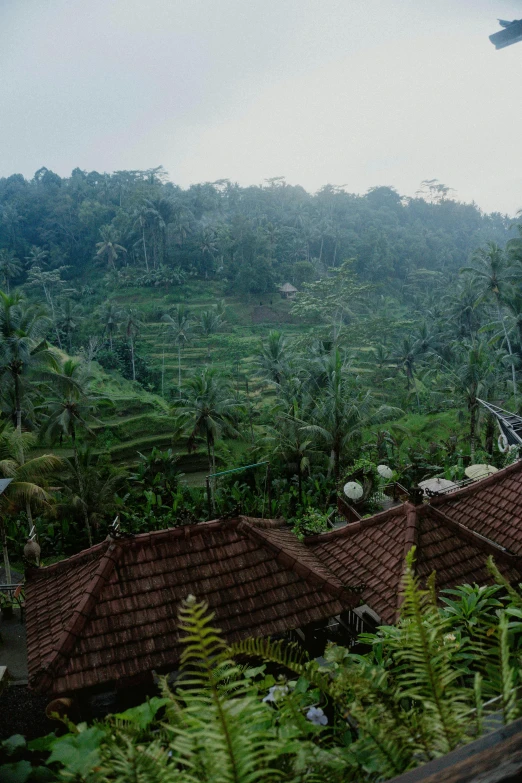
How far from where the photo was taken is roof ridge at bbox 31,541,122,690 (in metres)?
5.51

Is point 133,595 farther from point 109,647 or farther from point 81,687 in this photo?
point 81,687

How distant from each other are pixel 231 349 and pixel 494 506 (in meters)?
30.9

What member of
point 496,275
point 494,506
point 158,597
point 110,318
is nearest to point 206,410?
point 494,506

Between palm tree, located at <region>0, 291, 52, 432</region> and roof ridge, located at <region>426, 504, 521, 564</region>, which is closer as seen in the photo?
roof ridge, located at <region>426, 504, 521, 564</region>

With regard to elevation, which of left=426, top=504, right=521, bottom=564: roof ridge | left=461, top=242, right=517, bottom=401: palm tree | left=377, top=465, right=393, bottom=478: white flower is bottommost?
left=377, top=465, right=393, bottom=478: white flower

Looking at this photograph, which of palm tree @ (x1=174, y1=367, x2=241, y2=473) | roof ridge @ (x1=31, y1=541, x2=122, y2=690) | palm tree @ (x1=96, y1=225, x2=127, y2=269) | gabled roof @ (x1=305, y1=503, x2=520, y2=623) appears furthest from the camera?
palm tree @ (x1=96, y1=225, x2=127, y2=269)

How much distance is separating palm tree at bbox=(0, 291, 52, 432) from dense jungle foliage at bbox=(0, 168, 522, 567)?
0.06 metres

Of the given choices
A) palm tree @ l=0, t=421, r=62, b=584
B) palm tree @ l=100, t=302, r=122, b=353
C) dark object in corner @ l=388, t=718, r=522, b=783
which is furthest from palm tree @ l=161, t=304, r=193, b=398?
dark object in corner @ l=388, t=718, r=522, b=783

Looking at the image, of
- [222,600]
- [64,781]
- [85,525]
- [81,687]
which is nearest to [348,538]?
[222,600]

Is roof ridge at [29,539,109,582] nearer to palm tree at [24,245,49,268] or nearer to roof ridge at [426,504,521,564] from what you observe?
roof ridge at [426,504,521,564]

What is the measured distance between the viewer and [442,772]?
0.93 meters

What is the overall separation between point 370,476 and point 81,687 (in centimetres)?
1428

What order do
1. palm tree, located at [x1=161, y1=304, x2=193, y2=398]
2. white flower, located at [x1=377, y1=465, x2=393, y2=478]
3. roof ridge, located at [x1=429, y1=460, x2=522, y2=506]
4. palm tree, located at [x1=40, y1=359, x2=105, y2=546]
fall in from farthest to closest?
palm tree, located at [x1=161, y1=304, x2=193, y2=398] < white flower, located at [x1=377, y1=465, x2=393, y2=478] < palm tree, located at [x1=40, y1=359, x2=105, y2=546] < roof ridge, located at [x1=429, y1=460, x2=522, y2=506]

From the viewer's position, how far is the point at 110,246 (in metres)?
46.2
